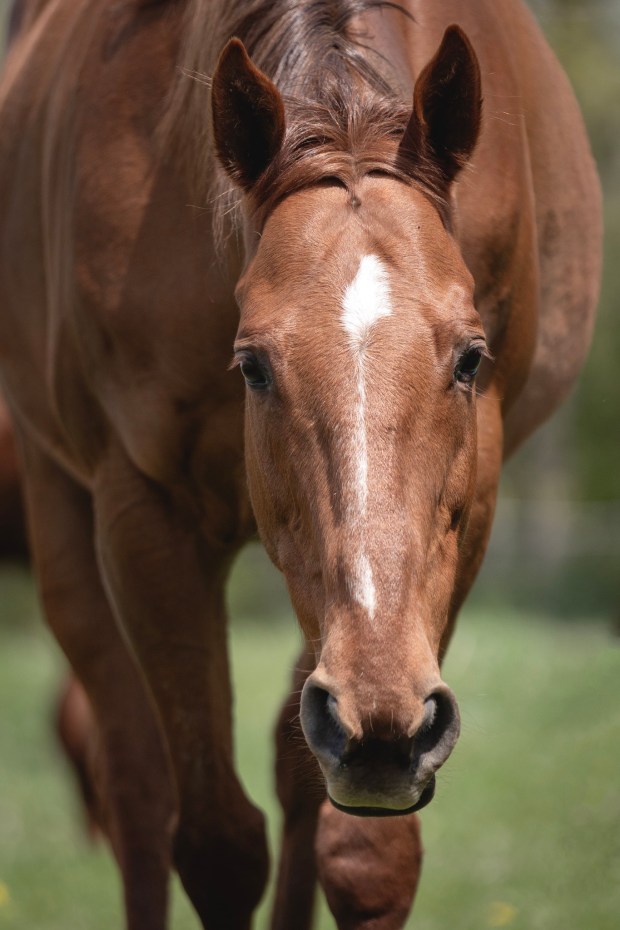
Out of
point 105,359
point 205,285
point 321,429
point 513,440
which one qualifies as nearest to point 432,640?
point 321,429

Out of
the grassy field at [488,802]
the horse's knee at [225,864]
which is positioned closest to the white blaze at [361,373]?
the grassy field at [488,802]

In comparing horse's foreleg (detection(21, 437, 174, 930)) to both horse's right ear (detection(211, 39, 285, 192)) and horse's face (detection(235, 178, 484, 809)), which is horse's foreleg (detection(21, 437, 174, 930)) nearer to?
horse's face (detection(235, 178, 484, 809))

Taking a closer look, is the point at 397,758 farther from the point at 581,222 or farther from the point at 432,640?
the point at 581,222

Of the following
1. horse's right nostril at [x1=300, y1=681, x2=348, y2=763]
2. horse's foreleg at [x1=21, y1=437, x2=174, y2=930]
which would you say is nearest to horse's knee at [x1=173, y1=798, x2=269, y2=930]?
horse's foreleg at [x1=21, y1=437, x2=174, y2=930]

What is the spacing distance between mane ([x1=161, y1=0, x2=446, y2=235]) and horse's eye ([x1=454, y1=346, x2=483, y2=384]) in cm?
41

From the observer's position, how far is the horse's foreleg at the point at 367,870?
3.73 meters

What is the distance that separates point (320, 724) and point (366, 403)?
1.94 ft

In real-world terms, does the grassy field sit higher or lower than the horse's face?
lower

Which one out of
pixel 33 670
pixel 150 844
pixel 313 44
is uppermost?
pixel 313 44

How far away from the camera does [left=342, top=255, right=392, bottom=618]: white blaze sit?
266cm

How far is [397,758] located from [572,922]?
7.47 feet

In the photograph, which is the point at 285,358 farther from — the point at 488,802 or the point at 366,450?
the point at 488,802

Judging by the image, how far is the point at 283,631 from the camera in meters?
15.1

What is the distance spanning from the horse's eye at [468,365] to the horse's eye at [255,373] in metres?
0.38
